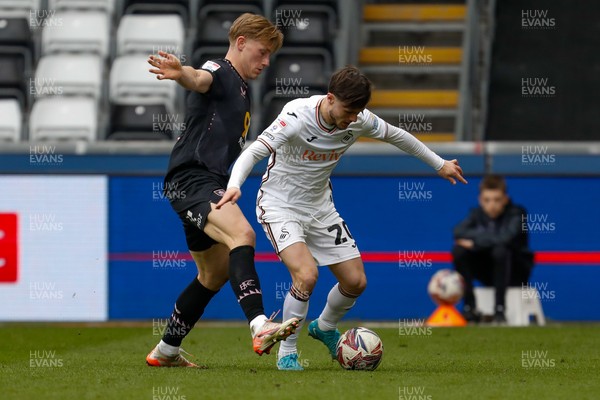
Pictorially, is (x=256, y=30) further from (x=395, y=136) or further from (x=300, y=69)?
(x=300, y=69)

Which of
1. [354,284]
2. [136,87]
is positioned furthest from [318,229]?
[136,87]

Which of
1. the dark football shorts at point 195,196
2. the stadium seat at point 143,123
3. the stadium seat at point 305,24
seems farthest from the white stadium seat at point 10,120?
the dark football shorts at point 195,196

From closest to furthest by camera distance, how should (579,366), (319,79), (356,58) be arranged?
(579,366) < (319,79) < (356,58)

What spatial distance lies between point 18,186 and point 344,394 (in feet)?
22.0

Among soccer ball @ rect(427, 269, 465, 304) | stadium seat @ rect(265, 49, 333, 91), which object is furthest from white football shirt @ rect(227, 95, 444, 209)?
stadium seat @ rect(265, 49, 333, 91)

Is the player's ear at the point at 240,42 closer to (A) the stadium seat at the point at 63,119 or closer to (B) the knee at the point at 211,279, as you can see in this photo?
(B) the knee at the point at 211,279

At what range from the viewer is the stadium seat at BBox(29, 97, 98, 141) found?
13898mm

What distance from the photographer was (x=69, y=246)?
12234 mm

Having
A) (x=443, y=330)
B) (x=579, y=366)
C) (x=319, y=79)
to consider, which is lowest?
(x=443, y=330)

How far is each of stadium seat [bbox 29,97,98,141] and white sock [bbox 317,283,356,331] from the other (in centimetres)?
646

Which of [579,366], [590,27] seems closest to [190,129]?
[579,366]

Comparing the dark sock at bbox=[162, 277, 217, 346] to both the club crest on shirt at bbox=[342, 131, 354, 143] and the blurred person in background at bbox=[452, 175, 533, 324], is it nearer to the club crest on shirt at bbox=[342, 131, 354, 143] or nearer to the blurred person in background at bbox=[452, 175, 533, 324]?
the club crest on shirt at bbox=[342, 131, 354, 143]

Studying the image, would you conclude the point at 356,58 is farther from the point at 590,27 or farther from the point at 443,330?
the point at 443,330

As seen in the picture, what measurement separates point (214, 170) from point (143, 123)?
22.0 ft
